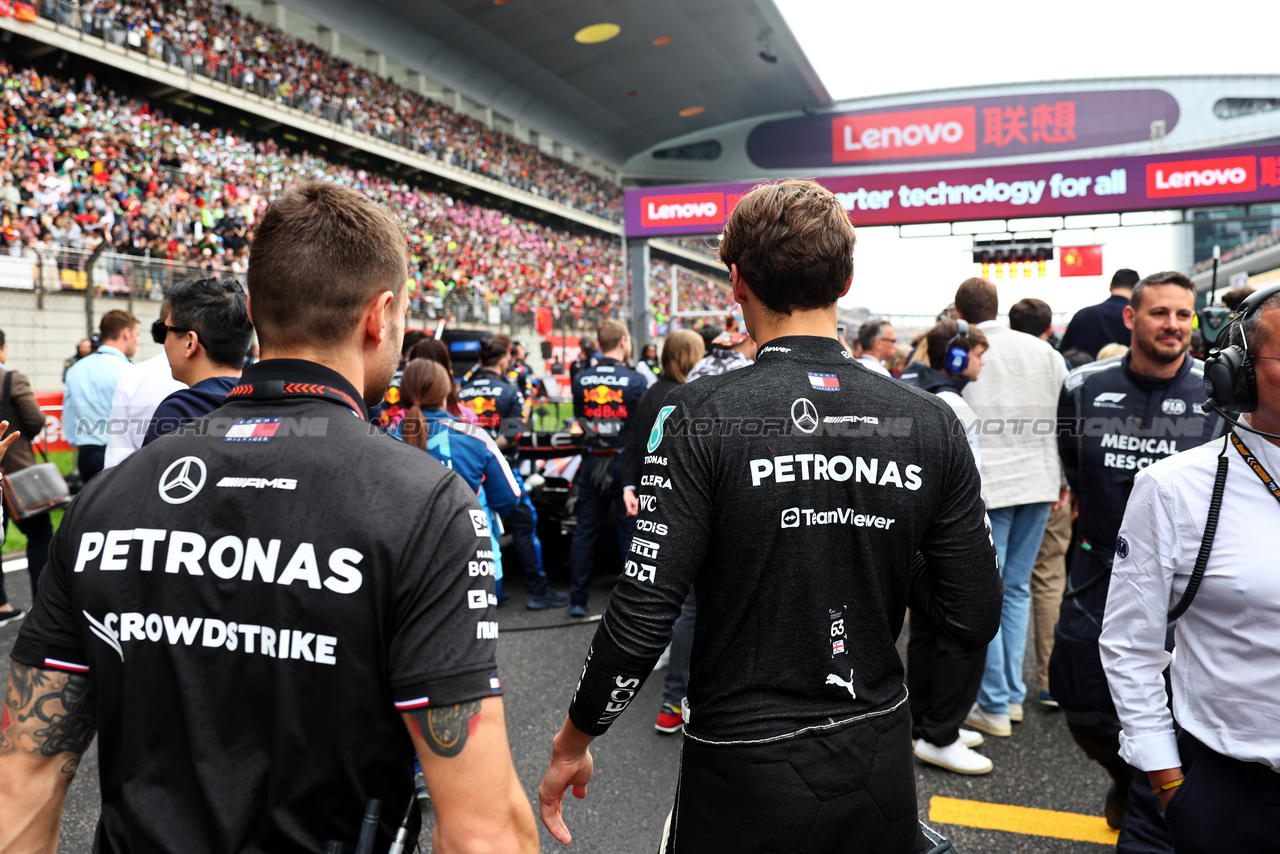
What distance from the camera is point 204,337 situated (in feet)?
9.55

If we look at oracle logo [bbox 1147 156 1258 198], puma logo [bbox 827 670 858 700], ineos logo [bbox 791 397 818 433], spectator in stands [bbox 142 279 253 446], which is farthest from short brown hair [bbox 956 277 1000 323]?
oracle logo [bbox 1147 156 1258 198]

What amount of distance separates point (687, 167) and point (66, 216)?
35.0 meters

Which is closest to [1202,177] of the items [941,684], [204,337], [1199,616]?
[941,684]

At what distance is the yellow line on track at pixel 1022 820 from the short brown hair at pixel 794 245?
7.70 ft

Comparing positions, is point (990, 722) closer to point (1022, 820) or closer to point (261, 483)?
point (1022, 820)

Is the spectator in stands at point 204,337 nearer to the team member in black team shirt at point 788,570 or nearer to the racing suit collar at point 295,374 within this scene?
the racing suit collar at point 295,374

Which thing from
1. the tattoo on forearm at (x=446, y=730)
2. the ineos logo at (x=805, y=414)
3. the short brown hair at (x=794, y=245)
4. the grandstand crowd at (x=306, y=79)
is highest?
the grandstand crowd at (x=306, y=79)

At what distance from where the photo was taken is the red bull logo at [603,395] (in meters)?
5.96

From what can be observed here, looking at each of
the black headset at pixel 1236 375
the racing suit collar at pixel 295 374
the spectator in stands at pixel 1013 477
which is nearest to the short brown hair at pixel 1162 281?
the spectator in stands at pixel 1013 477

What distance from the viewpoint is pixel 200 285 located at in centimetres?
297

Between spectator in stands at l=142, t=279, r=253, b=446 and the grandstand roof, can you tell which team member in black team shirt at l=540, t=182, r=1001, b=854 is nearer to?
spectator in stands at l=142, t=279, r=253, b=446

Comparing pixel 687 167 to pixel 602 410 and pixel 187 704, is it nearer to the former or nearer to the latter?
pixel 602 410

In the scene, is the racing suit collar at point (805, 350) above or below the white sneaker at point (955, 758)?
above

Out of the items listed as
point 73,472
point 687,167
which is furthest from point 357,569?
point 687,167
